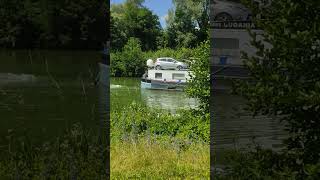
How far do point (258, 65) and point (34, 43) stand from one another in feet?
7.23

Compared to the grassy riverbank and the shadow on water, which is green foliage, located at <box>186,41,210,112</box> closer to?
the grassy riverbank

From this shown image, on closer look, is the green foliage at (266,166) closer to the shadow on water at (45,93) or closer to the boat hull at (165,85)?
the boat hull at (165,85)

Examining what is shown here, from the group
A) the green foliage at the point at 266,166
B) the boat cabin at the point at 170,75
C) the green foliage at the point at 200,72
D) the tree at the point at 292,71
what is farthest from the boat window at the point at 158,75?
the tree at the point at 292,71

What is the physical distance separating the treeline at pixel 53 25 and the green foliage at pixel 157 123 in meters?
0.57

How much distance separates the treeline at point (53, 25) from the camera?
3.90 metres

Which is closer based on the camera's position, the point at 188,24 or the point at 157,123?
the point at 188,24

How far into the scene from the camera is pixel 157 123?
4137 mm

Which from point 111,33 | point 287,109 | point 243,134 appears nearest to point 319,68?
point 287,109

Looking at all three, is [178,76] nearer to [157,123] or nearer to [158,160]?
[157,123]

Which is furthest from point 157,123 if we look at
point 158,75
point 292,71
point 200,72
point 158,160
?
point 292,71

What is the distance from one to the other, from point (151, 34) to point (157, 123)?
68 centimetres

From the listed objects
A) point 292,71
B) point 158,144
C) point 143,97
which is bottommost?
point 158,144

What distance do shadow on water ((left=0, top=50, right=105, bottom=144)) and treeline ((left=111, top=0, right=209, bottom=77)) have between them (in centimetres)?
22

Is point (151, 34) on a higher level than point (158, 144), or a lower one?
higher
